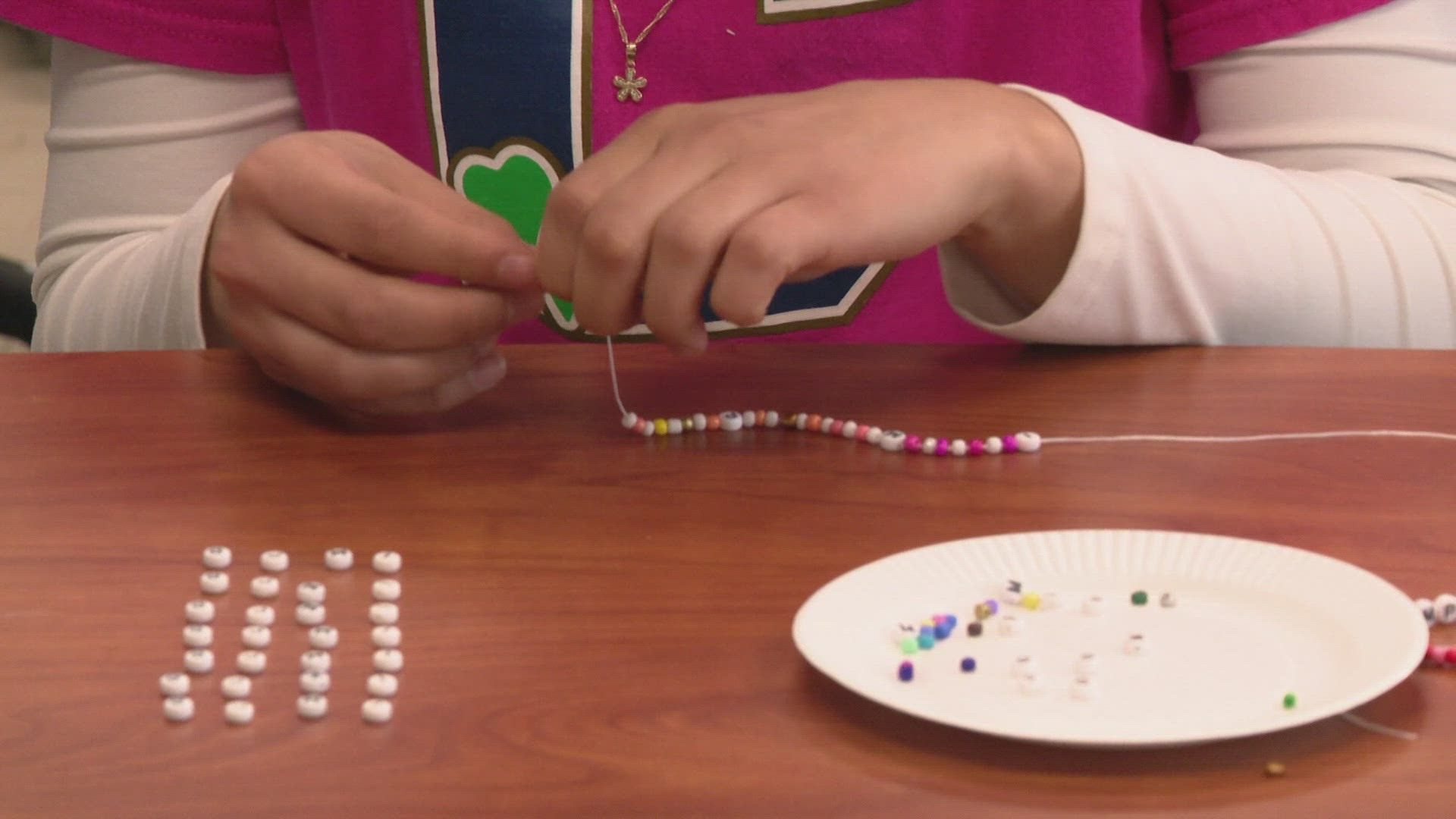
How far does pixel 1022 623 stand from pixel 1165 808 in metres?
0.10

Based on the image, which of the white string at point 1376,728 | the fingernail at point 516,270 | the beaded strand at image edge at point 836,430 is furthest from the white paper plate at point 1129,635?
the fingernail at point 516,270

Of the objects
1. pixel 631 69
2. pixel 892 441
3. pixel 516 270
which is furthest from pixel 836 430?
pixel 631 69

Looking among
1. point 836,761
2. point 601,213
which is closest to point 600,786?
point 836,761

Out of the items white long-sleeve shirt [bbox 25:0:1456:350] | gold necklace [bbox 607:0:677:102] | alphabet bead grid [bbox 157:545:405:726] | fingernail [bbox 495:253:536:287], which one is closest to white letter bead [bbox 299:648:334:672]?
alphabet bead grid [bbox 157:545:405:726]

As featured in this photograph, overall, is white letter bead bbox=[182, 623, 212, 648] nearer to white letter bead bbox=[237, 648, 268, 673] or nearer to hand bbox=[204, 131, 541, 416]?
white letter bead bbox=[237, 648, 268, 673]

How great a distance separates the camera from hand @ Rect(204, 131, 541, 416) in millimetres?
585

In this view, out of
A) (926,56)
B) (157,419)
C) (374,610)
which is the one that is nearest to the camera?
(374,610)

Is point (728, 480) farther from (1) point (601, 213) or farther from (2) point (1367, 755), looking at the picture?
(2) point (1367, 755)

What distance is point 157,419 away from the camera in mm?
627

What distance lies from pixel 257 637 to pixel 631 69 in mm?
607

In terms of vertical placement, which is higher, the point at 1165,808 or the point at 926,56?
the point at 926,56

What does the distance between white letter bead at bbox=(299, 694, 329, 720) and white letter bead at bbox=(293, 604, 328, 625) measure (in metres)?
0.06

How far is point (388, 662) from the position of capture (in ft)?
1.20

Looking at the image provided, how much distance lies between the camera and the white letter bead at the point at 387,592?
42 centimetres
